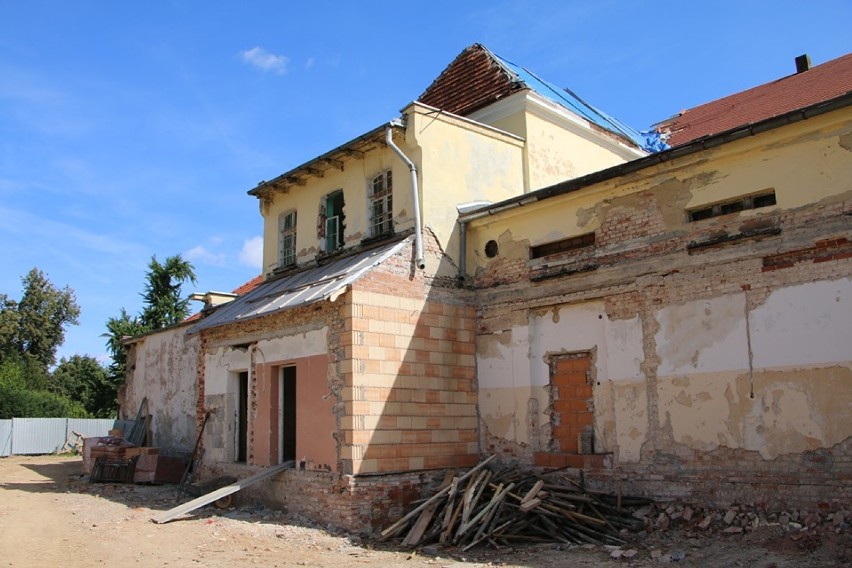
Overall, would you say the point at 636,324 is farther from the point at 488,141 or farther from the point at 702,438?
the point at 488,141

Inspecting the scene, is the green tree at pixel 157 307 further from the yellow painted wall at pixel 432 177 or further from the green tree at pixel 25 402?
the yellow painted wall at pixel 432 177

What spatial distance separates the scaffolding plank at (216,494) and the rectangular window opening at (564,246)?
5.86 m

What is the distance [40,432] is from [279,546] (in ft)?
85.2

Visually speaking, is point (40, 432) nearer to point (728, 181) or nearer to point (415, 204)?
point (415, 204)

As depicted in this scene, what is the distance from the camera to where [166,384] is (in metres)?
20.6

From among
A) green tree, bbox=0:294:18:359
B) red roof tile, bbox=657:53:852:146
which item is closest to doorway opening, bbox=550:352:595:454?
red roof tile, bbox=657:53:852:146

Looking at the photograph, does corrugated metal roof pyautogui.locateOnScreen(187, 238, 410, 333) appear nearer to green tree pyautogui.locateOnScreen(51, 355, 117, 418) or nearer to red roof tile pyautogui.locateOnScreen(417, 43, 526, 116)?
red roof tile pyautogui.locateOnScreen(417, 43, 526, 116)

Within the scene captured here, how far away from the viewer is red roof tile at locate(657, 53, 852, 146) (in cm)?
1488

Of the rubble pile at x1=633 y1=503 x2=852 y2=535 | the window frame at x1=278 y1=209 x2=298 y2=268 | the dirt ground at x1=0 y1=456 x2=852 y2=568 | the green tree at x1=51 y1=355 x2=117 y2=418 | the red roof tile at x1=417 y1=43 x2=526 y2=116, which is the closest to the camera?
the dirt ground at x1=0 y1=456 x2=852 y2=568

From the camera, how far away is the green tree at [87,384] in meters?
38.8

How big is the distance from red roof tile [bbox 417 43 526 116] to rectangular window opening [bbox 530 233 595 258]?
4460 mm

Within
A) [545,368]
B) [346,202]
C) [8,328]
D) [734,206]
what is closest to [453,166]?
[346,202]

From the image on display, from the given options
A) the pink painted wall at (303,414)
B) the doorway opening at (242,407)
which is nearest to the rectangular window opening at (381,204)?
the pink painted wall at (303,414)

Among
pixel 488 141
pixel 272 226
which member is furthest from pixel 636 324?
pixel 272 226
